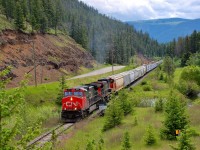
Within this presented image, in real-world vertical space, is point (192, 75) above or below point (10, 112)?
below

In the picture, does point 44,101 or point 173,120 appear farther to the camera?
point 44,101

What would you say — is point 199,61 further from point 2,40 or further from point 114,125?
point 114,125

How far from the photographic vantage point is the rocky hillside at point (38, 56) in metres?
74.3

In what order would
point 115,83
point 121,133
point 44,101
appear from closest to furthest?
point 121,133, point 44,101, point 115,83

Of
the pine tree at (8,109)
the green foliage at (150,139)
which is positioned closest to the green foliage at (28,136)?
the pine tree at (8,109)

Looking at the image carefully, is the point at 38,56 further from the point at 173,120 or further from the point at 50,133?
the point at 173,120

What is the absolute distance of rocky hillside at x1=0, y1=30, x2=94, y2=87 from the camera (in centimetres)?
7430

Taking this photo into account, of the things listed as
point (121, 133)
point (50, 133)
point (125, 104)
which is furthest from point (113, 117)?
point (125, 104)

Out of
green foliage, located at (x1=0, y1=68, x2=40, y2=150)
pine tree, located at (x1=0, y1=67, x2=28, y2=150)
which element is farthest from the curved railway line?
pine tree, located at (x1=0, y1=67, x2=28, y2=150)

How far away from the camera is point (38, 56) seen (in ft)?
285

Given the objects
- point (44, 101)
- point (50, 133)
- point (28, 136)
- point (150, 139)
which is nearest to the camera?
point (28, 136)

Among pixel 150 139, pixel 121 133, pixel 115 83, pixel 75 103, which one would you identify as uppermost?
pixel 115 83

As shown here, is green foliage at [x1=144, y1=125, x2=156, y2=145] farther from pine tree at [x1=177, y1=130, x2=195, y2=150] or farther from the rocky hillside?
the rocky hillside

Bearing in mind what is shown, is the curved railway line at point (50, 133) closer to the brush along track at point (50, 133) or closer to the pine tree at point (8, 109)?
A: the brush along track at point (50, 133)
